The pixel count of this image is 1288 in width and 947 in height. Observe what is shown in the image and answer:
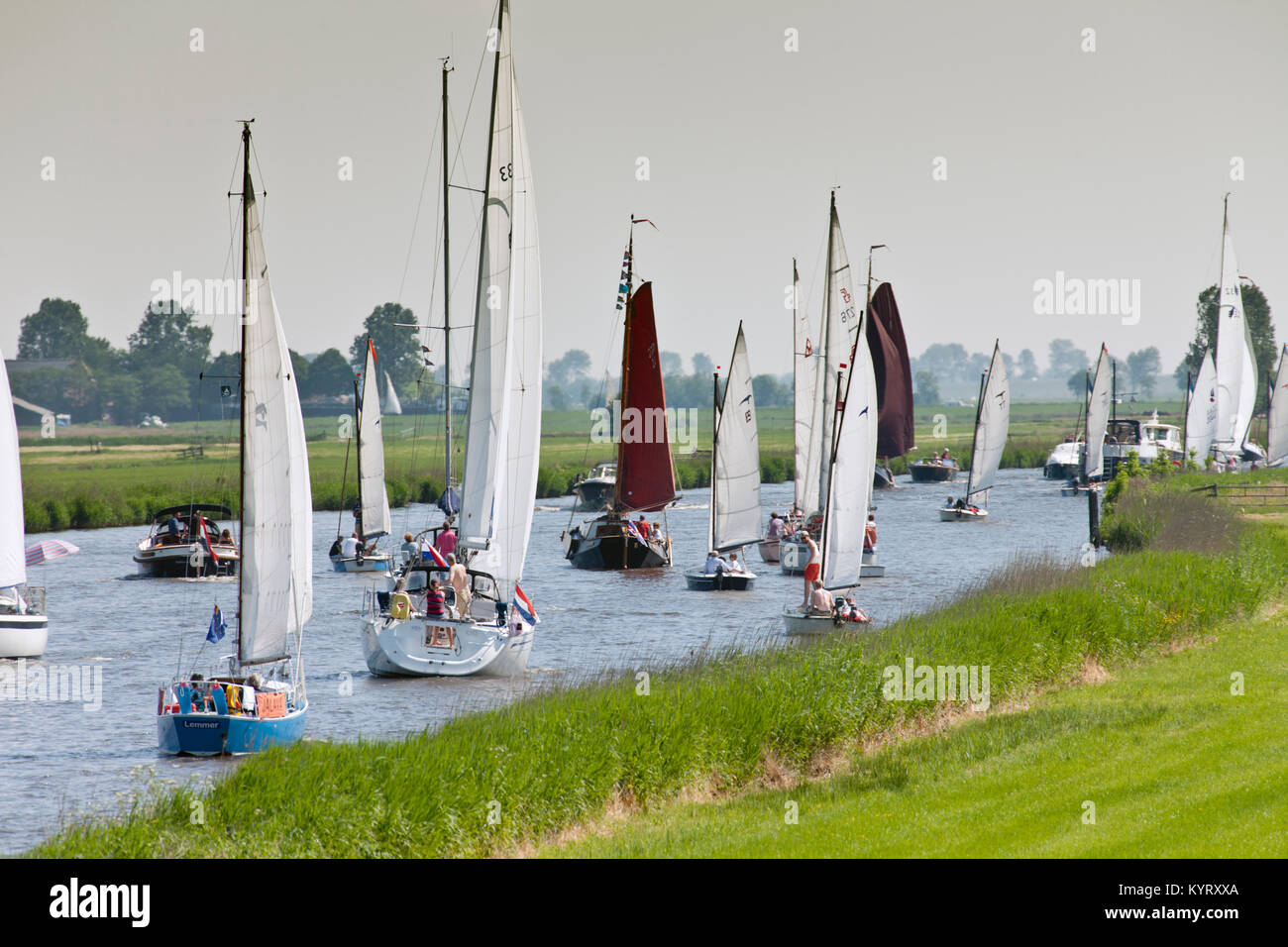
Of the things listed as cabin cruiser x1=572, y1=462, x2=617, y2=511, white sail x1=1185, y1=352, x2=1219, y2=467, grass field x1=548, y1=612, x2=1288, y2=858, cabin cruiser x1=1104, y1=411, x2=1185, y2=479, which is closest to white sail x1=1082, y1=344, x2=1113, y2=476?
cabin cruiser x1=1104, y1=411, x2=1185, y2=479

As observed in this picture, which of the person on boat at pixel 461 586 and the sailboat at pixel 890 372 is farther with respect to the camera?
the sailboat at pixel 890 372

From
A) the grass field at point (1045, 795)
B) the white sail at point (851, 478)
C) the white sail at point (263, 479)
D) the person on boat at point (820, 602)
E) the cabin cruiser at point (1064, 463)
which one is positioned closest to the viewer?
the grass field at point (1045, 795)

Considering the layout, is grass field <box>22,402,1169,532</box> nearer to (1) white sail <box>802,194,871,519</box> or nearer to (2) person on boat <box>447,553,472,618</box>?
(1) white sail <box>802,194,871,519</box>

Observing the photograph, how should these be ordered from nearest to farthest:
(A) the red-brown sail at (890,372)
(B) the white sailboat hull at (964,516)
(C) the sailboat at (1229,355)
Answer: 1. (A) the red-brown sail at (890,372)
2. (B) the white sailboat hull at (964,516)
3. (C) the sailboat at (1229,355)

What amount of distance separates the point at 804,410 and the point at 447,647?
31.6 metres

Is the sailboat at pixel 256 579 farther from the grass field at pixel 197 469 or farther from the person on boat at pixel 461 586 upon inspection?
the grass field at pixel 197 469

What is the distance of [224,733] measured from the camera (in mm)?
25562

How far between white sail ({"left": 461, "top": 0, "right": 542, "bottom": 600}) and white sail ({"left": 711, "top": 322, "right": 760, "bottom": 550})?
21.4 meters

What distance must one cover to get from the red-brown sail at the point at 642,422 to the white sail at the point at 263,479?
103ft

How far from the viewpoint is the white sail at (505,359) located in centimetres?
3312

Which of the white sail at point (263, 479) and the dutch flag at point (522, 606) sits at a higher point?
the white sail at point (263, 479)

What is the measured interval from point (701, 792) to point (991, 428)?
A: 218 feet

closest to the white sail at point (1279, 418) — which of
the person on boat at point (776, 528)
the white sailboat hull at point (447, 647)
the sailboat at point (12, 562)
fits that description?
the person on boat at point (776, 528)

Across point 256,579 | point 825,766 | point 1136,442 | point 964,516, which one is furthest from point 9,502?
point 1136,442
